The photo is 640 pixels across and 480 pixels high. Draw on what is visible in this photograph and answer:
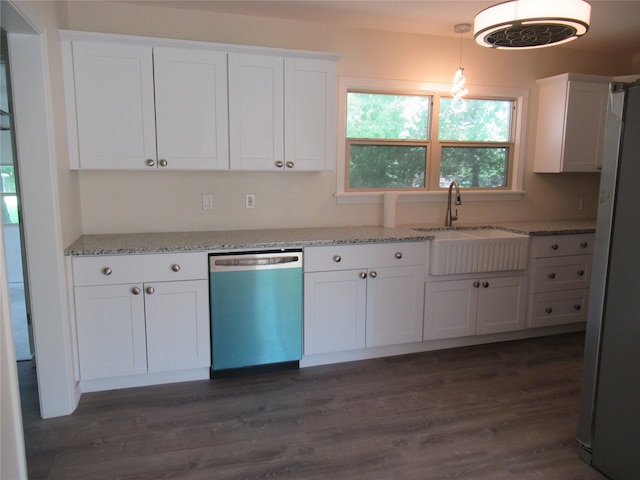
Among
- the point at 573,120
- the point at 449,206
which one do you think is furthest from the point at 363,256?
the point at 573,120

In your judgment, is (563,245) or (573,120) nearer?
(563,245)

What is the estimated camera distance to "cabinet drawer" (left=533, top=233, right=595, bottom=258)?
3439 millimetres

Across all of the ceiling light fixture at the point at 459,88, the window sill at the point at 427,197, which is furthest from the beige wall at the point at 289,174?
the ceiling light fixture at the point at 459,88

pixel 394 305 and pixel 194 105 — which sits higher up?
pixel 194 105

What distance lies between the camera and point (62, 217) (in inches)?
95.5

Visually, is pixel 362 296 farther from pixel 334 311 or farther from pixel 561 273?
pixel 561 273

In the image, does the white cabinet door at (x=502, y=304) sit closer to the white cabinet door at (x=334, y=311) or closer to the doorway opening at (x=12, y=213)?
the white cabinet door at (x=334, y=311)

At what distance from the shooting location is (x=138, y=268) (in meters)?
2.60

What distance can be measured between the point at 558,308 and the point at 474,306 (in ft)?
2.70

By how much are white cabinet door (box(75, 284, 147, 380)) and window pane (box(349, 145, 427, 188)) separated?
187 cm

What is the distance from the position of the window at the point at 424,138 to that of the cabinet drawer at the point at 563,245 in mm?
719

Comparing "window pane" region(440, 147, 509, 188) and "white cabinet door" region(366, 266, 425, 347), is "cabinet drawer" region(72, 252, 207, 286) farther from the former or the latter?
"window pane" region(440, 147, 509, 188)

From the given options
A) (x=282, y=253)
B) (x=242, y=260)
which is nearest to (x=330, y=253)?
(x=282, y=253)

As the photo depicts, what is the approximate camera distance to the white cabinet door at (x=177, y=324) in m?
2.66
